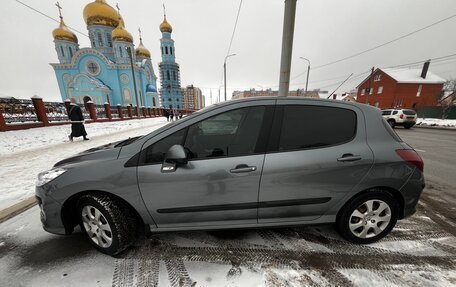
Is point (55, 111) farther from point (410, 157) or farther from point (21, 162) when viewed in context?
point (410, 157)

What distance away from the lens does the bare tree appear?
22.0 meters

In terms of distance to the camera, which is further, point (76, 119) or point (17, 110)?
point (17, 110)

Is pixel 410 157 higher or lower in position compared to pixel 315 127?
lower

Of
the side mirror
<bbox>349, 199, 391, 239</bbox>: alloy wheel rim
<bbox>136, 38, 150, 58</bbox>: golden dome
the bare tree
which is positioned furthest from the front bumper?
<bbox>136, 38, 150, 58</bbox>: golden dome

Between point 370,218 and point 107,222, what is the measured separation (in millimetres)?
2941

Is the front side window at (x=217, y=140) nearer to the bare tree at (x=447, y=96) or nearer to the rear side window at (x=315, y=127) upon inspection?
the rear side window at (x=315, y=127)

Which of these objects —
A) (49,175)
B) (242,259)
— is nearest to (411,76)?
(242,259)

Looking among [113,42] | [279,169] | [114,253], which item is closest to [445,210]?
[279,169]

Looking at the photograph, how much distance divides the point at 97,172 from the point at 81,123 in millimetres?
8520

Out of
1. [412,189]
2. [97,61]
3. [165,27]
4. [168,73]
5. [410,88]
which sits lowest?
[412,189]

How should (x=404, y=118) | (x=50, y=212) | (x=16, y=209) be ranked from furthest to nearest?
(x=404, y=118) < (x=16, y=209) < (x=50, y=212)

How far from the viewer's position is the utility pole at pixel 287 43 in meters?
4.68

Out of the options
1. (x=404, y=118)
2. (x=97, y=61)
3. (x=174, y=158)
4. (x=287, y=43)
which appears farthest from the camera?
(x=97, y=61)

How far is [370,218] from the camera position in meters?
2.11
